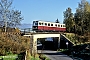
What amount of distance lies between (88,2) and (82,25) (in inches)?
292

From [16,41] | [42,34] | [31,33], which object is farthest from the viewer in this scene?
[42,34]

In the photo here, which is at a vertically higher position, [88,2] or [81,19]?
[88,2]

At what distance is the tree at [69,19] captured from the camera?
69450 millimetres

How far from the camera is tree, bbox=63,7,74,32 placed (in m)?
69.4

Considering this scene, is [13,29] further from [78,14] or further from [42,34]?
[78,14]

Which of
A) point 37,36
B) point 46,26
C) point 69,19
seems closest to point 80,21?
point 69,19

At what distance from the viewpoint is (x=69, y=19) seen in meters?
70.1

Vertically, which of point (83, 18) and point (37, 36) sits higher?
point (83, 18)

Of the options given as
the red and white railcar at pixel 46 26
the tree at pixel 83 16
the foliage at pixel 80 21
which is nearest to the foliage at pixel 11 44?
the red and white railcar at pixel 46 26

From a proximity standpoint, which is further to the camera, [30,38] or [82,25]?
[82,25]

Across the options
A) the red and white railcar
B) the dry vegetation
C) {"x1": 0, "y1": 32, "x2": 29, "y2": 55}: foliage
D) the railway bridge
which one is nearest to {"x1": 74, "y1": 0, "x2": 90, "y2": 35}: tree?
the red and white railcar

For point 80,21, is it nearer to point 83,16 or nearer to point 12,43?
point 83,16

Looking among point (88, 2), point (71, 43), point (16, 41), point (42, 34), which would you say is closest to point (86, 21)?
point (88, 2)

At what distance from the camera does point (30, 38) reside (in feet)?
140
